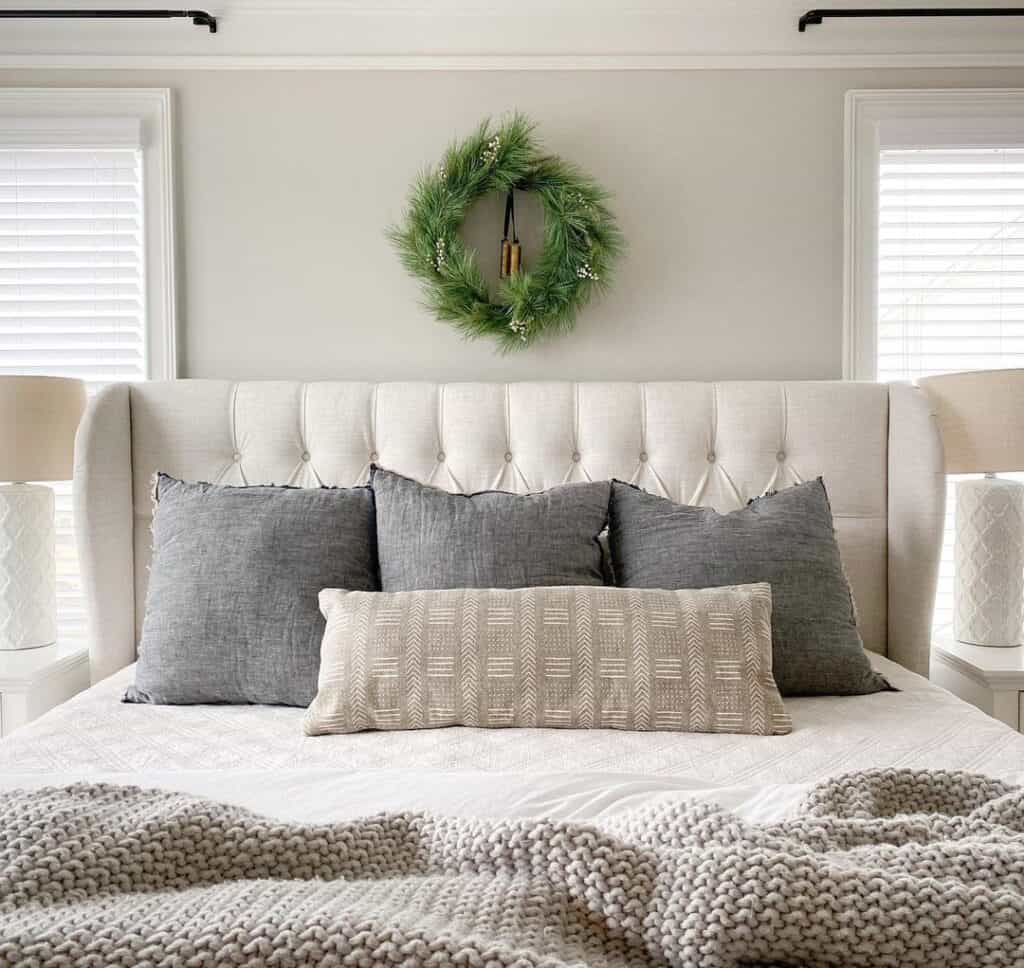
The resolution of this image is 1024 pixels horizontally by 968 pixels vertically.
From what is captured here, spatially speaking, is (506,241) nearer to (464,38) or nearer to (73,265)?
(464,38)

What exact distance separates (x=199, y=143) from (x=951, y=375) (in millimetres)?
2070

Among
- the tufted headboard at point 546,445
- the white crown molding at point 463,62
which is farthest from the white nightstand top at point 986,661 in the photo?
the white crown molding at point 463,62

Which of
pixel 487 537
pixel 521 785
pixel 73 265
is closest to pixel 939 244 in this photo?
pixel 487 537

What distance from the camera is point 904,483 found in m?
2.25

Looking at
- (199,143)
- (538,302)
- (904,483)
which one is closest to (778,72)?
(538,302)

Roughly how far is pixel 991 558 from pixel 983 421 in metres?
0.34

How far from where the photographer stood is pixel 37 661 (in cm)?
215

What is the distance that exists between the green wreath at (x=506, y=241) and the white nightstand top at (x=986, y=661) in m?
1.29

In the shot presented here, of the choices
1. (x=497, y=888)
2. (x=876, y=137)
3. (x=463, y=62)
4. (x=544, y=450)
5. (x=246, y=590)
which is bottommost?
(x=497, y=888)

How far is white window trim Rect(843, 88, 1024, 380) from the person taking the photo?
249cm

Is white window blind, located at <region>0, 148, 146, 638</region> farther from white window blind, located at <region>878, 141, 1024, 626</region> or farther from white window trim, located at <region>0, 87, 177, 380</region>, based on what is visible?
white window blind, located at <region>878, 141, 1024, 626</region>

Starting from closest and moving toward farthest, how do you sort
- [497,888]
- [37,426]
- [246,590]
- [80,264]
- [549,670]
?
[497,888], [549,670], [246,590], [37,426], [80,264]

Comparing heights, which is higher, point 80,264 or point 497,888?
point 80,264

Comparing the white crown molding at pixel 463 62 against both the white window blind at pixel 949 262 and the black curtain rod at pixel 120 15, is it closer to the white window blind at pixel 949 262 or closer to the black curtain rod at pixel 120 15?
the black curtain rod at pixel 120 15
